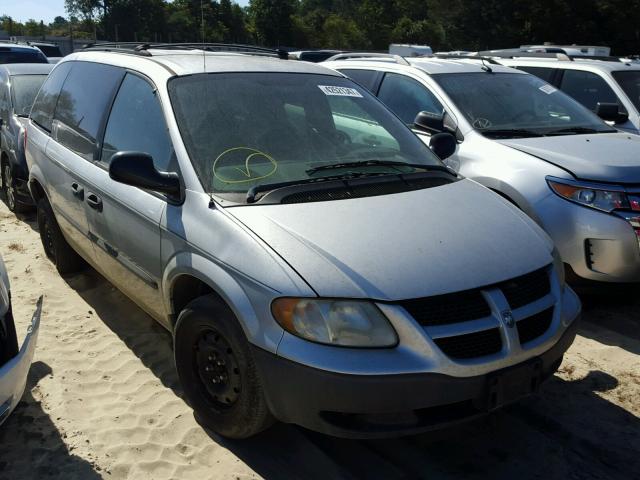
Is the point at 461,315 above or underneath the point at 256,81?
underneath

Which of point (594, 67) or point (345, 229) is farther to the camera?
point (594, 67)

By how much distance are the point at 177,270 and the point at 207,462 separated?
0.90 metres

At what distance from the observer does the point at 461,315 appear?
107 inches

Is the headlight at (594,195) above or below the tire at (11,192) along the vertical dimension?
above

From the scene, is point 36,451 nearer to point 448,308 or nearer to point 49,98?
point 448,308

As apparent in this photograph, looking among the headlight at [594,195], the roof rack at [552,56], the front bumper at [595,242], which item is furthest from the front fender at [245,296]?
the roof rack at [552,56]

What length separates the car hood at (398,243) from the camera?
8.84ft

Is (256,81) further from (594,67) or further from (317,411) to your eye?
(594,67)

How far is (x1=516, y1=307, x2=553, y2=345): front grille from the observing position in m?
2.87

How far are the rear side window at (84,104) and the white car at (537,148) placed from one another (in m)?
2.13

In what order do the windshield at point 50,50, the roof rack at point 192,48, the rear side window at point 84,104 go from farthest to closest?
the windshield at point 50,50
the roof rack at point 192,48
the rear side window at point 84,104

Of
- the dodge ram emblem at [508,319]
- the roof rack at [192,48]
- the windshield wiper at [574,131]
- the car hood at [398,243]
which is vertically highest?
the roof rack at [192,48]

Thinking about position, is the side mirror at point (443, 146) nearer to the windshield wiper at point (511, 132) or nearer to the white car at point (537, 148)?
the white car at point (537, 148)

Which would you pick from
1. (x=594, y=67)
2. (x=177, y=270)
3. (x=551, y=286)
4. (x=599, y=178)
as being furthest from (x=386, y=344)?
(x=594, y=67)
